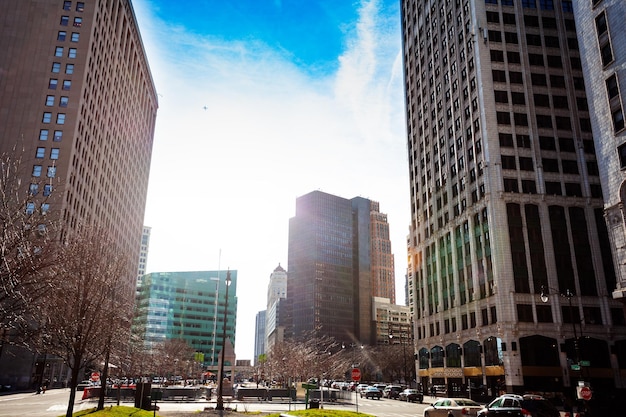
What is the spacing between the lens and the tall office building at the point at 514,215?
201 ft

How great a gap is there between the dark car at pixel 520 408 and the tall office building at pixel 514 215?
117 feet

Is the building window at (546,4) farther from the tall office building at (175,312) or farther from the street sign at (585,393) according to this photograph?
the tall office building at (175,312)

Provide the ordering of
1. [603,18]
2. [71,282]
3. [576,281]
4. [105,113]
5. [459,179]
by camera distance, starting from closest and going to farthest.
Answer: [71,282] → [603,18] → [576,281] → [459,179] → [105,113]

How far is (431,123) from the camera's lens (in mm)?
90438

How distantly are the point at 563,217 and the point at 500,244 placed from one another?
35.9 feet

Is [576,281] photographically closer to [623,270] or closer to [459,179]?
[459,179]

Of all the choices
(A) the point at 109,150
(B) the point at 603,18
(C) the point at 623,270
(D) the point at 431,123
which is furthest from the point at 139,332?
(B) the point at 603,18

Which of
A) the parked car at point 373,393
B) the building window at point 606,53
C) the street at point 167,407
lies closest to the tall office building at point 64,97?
the street at point 167,407

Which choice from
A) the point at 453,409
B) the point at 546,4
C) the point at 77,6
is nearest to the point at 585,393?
the point at 453,409

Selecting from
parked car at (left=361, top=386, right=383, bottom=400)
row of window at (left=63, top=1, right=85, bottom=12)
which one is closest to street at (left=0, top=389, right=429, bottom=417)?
parked car at (left=361, top=386, right=383, bottom=400)

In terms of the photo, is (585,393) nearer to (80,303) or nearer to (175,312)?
(80,303)

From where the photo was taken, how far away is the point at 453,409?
27.8 m

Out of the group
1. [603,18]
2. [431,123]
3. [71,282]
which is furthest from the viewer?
[431,123]

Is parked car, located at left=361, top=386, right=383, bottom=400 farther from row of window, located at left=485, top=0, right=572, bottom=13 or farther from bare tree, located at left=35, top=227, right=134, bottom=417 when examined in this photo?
row of window, located at left=485, top=0, right=572, bottom=13
